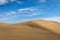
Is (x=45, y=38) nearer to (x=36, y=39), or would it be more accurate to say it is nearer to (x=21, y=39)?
(x=36, y=39)

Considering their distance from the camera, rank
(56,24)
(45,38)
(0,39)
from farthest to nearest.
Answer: (56,24) < (45,38) < (0,39)

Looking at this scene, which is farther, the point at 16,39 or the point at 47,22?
the point at 47,22

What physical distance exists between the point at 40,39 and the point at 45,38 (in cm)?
32

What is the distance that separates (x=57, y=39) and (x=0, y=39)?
8.24 ft

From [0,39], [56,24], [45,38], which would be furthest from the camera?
[56,24]

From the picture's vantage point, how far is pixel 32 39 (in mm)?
6324

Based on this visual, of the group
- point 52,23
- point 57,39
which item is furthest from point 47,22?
point 57,39

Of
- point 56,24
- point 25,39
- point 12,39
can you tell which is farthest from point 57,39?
point 56,24

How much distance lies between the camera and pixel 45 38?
261 inches

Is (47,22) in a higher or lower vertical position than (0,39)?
higher

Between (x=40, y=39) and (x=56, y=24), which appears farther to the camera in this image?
(x=56, y=24)

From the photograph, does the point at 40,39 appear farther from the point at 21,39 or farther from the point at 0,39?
the point at 0,39

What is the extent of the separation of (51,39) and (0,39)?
2.18 meters

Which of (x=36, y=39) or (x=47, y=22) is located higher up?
(x=47, y=22)
